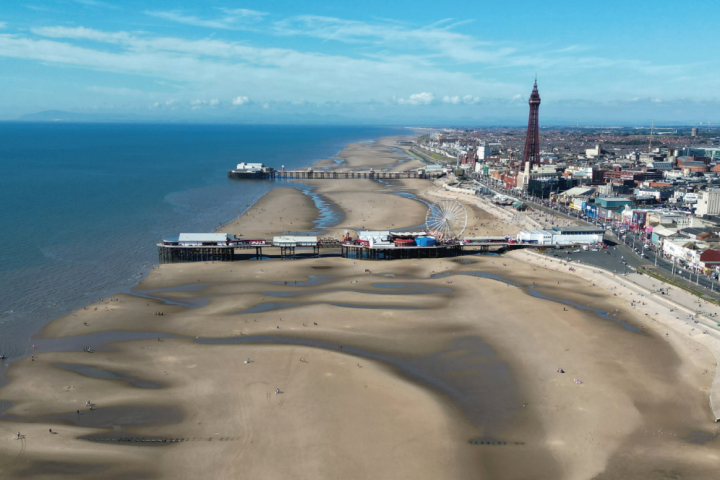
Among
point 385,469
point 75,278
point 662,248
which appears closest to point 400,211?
point 662,248

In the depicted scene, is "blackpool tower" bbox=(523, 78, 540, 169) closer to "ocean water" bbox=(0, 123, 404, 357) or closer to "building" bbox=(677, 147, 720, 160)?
"ocean water" bbox=(0, 123, 404, 357)

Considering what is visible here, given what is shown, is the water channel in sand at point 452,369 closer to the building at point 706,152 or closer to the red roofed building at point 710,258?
the red roofed building at point 710,258

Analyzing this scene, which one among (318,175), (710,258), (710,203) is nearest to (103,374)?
(710,258)

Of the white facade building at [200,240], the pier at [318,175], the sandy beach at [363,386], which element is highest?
the pier at [318,175]

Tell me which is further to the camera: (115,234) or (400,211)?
(400,211)

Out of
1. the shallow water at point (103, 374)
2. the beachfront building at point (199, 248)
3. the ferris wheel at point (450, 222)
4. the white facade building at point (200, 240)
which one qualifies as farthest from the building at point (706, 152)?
the shallow water at point (103, 374)

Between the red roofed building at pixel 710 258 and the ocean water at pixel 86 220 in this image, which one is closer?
the ocean water at pixel 86 220

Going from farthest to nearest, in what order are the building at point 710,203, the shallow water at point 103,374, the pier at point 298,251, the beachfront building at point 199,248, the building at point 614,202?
the building at point 614,202
the building at point 710,203
the pier at point 298,251
the beachfront building at point 199,248
the shallow water at point 103,374

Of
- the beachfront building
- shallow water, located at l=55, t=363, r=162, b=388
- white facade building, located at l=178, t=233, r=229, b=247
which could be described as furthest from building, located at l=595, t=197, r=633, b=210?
shallow water, located at l=55, t=363, r=162, b=388

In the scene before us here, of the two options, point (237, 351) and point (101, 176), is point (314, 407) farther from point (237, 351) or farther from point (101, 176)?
point (101, 176)
